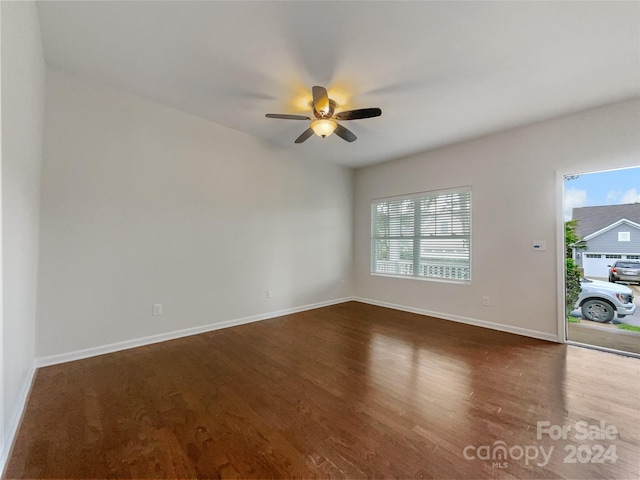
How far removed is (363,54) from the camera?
2143 mm

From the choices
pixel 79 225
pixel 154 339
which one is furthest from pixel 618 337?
pixel 79 225

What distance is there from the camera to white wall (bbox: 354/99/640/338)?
2893 millimetres

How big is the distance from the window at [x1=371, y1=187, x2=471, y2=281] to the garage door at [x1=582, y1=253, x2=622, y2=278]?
1.22 m

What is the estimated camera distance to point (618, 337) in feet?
9.55

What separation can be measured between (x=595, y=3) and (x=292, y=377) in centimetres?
338

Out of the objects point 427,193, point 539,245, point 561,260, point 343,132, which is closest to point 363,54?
point 343,132

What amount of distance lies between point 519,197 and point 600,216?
0.78 meters

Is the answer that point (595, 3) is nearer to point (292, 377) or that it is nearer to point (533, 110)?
point (533, 110)

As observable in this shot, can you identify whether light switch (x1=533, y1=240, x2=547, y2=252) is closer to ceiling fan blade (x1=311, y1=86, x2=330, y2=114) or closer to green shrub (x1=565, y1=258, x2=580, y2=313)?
green shrub (x1=565, y1=258, x2=580, y2=313)

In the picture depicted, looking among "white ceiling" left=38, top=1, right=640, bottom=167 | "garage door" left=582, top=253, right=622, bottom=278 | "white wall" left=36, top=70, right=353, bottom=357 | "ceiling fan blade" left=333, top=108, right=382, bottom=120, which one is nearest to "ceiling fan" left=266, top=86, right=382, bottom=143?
"ceiling fan blade" left=333, top=108, right=382, bottom=120

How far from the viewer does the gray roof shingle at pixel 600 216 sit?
111 inches

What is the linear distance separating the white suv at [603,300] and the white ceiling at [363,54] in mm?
2010

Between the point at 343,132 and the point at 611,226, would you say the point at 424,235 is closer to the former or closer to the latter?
the point at 611,226

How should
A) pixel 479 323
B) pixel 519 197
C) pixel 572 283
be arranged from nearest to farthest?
pixel 572 283, pixel 519 197, pixel 479 323
